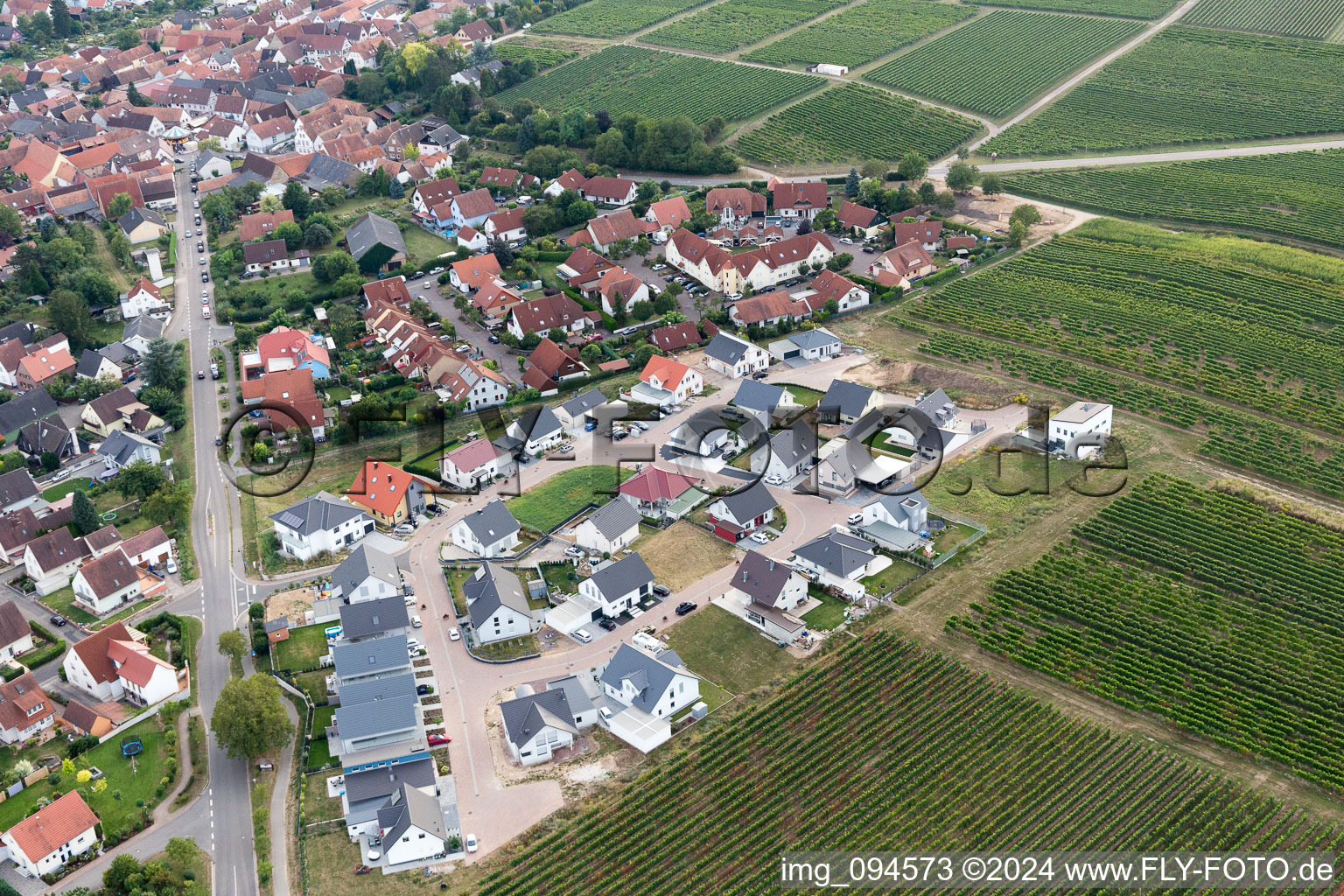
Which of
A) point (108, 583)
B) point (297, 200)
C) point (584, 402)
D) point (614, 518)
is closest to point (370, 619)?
point (614, 518)

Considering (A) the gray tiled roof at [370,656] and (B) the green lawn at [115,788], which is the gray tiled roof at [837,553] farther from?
(B) the green lawn at [115,788]

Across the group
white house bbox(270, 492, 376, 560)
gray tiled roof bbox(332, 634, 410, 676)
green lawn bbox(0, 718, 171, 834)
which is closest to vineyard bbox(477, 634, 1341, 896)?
gray tiled roof bbox(332, 634, 410, 676)

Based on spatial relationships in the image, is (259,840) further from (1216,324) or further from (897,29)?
(897,29)

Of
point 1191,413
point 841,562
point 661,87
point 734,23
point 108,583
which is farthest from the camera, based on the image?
point 734,23

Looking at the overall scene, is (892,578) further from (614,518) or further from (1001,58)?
(1001,58)

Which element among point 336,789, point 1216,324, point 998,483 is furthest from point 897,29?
point 336,789

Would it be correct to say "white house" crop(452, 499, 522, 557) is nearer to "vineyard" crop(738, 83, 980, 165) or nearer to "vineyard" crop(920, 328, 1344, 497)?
"vineyard" crop(920, 328, 1344, 497)

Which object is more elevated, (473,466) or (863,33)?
(863,33)
